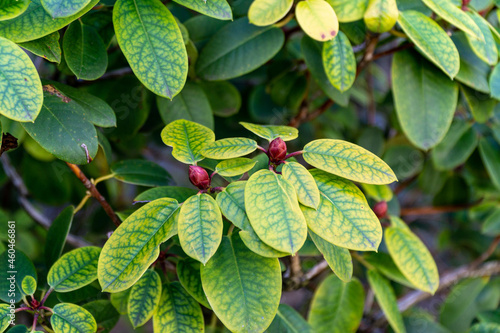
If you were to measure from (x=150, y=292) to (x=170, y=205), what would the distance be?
0.19 meters

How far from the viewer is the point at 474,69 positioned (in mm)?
1095

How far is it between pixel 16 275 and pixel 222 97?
2.27 ft

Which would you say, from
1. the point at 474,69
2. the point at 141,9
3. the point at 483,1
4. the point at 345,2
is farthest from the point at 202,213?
the point at 483,1

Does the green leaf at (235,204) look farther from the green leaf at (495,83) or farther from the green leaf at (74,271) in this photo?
the green leaf at (495,83)

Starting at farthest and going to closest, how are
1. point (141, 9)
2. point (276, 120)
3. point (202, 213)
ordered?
point (276, 120)
point (141, 9)
point (202, 213)

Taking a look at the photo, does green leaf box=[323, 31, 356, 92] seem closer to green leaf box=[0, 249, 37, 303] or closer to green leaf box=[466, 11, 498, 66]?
green leaf box=[466, 11, 498, 66]

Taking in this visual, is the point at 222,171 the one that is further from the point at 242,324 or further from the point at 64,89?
the point at 64,89

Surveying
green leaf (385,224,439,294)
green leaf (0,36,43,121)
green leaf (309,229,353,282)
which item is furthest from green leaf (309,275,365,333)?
green leaf (0,36,43,121)

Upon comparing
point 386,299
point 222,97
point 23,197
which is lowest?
point 23,197

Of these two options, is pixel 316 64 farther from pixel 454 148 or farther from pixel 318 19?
pixel 454 148

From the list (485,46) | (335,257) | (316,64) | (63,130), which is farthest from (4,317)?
(485,46)

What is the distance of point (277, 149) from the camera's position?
0.77 metres

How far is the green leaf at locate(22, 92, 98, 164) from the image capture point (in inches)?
32.3

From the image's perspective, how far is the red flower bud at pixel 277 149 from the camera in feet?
2.53
